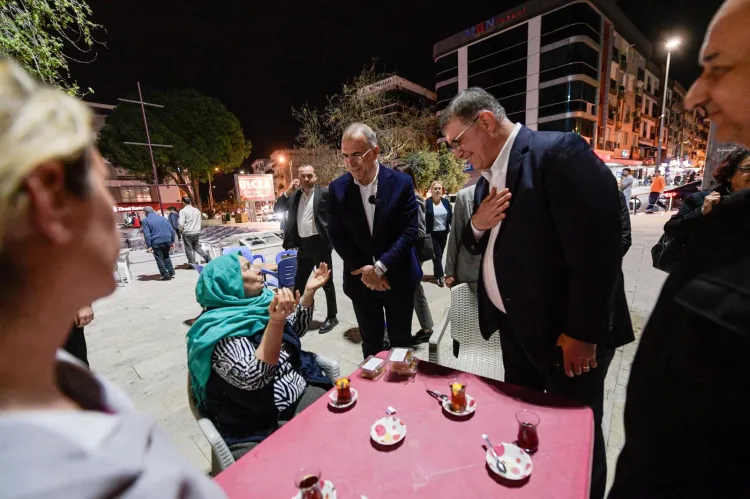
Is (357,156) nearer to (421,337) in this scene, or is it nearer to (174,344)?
(421,337)

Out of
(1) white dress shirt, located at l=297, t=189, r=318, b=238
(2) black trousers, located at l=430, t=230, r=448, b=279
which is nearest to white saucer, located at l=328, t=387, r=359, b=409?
(1) white dress shirt, located at l=297, t=189, r=318, b=238

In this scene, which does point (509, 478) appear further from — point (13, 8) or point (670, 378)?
point (13, 8)

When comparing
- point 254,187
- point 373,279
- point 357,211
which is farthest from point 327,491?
point 254,187

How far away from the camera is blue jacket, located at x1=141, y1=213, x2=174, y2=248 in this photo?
298 inches

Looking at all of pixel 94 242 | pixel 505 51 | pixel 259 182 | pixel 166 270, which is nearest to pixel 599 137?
pixel 505 51

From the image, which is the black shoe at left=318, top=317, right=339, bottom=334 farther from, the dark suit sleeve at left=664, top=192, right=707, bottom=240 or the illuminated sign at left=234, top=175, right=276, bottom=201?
the illuminated sign at left=234, top=175, right=276, bottom=201

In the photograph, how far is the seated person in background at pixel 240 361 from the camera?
5.58ft

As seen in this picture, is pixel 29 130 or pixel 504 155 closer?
pixel 29 130

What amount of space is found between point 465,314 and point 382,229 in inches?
38.6

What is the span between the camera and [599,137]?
31.3 m

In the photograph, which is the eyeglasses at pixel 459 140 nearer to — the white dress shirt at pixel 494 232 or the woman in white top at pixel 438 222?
the white dress shirt at pixel 494 232

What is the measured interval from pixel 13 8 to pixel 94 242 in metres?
6.27

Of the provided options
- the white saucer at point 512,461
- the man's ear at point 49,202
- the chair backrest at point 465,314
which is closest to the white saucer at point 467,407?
the white saucer at point 512,461

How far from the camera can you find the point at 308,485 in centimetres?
110
